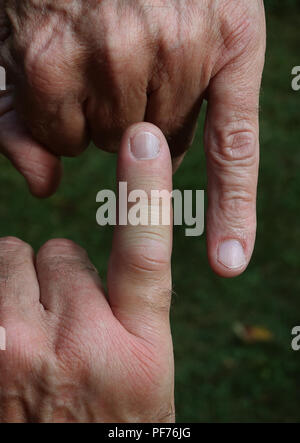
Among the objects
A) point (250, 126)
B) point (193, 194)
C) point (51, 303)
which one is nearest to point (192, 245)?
point (193, 194)

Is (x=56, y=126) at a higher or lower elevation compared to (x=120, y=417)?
higher

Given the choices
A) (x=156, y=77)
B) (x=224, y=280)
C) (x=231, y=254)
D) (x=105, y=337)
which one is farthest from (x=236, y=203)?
(x=224, y=280)

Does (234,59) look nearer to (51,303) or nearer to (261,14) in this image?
(261,14)

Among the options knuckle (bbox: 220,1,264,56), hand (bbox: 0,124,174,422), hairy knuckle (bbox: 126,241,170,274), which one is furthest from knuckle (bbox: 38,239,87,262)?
knuckle (bbox: 220,1,264,56)

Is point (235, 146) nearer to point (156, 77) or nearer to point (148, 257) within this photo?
point (156, 77)

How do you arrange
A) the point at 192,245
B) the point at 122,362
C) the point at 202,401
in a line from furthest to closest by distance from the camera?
the point at 192,245, the point at 202,401, the point at 122,362

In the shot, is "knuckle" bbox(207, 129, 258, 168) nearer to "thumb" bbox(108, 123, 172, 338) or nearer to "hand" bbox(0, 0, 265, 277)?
"hand" bbox(0, 0, 265, 277)
